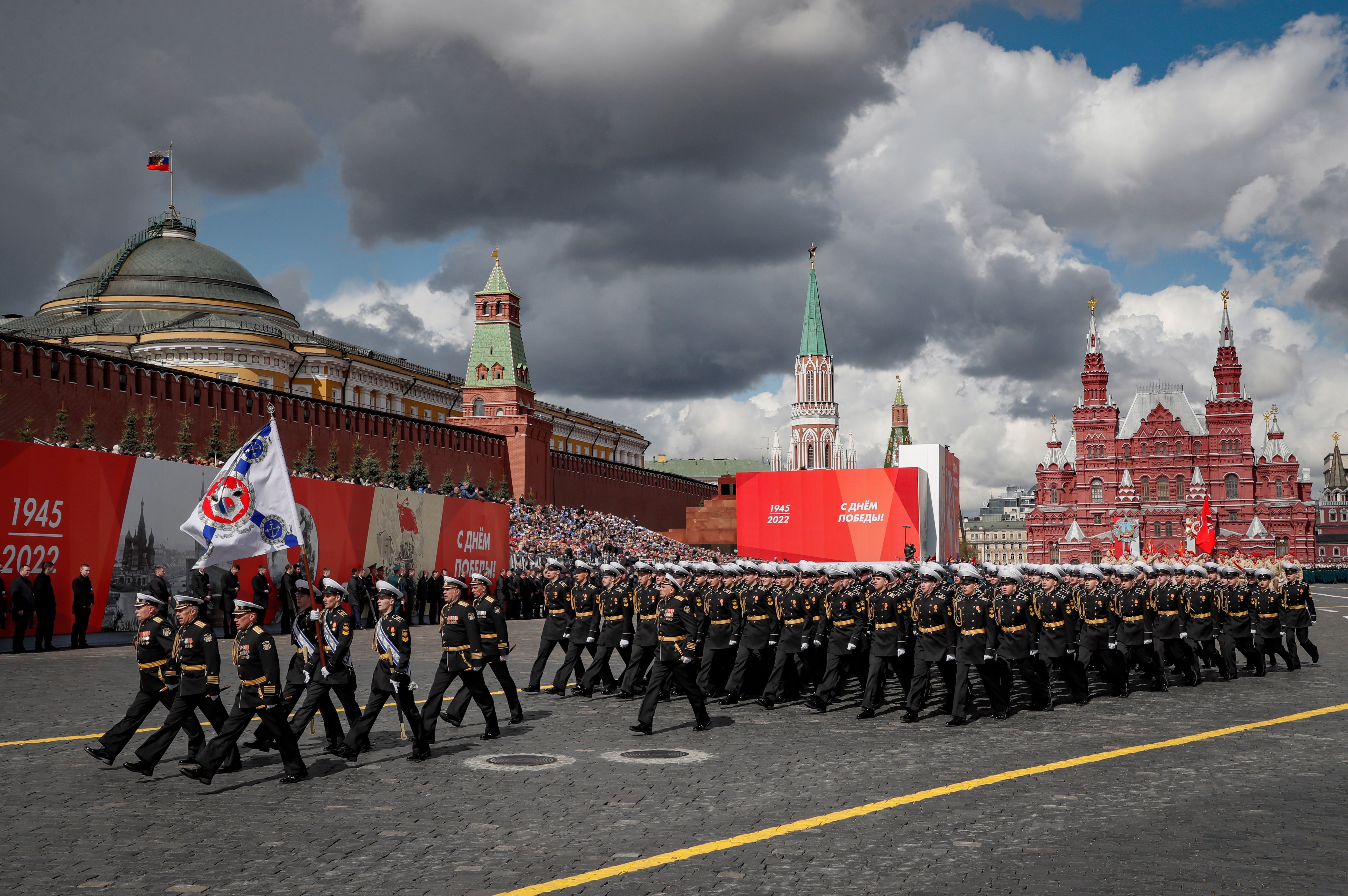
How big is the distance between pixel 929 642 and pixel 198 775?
7139 millimetres

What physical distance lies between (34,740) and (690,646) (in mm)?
5846

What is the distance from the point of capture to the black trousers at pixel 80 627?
754 inches

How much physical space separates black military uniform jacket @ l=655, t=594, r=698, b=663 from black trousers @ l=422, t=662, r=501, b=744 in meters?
1.69

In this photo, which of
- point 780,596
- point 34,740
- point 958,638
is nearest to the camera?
point 34,740

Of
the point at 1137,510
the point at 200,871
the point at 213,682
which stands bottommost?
the point at 200,871

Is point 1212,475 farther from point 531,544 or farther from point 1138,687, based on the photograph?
point 1138,687

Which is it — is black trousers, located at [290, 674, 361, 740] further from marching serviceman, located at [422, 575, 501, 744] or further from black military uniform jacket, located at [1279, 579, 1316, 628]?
black military uniform jacket, located at [1279, 579, 1316, 628]

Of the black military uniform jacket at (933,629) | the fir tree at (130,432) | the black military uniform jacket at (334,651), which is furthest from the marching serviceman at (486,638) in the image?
the fir tree at (130,432)

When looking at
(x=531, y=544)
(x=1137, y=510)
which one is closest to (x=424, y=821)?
(x=531, y=544)

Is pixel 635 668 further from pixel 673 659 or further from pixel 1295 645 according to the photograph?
pixel 1295 645

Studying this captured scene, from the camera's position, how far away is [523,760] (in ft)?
31.5

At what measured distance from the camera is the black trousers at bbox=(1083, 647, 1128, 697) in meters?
14.1

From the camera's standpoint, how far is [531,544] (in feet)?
139

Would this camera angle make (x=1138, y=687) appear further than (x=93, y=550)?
No
